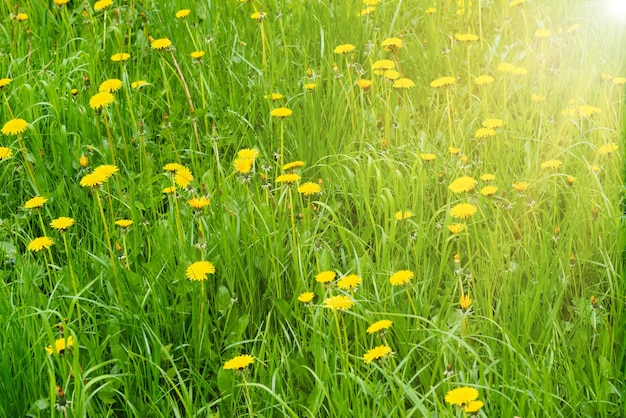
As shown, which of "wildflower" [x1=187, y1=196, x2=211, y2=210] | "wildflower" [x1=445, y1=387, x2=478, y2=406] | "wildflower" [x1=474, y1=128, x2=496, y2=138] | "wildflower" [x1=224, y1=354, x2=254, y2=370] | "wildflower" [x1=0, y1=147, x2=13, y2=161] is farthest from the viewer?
"wildflower" [x1=0, y1=147, x2=13, y2=161]

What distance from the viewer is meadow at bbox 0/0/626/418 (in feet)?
5.70

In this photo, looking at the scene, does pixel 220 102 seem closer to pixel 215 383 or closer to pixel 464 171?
pixel 464 171

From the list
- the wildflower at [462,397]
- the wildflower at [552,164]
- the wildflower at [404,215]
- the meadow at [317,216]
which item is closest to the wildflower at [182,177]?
the meadow at [317,216]

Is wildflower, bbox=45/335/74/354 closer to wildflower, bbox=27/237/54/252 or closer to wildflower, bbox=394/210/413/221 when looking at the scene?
wildflower, bbox=27/237/54/252

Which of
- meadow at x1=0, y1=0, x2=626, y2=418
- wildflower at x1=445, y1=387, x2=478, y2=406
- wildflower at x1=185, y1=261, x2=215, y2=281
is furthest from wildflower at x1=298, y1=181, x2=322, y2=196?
wildflower at x1=445, y1=387, x2=478, y2=406

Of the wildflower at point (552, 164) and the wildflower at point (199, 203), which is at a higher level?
the wildflower at point (199, 203)

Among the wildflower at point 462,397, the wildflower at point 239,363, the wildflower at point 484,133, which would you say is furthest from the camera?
the wildflower at point 484,133

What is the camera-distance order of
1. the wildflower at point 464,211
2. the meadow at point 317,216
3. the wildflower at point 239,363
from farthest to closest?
the wildflower at point 464,211 → the meadow at point 317,216 → the wildflower at point 239,363

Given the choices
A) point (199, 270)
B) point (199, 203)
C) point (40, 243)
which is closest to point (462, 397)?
point (199, 270)

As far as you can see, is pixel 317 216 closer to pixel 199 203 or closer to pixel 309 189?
pixel 309 189

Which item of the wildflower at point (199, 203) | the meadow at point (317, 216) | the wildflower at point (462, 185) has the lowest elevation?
the meadow at point (317, 216)

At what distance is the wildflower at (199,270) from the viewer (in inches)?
73.8

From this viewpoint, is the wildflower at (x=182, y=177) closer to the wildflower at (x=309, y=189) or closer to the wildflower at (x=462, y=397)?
the wildflower at (x=309, y=189)

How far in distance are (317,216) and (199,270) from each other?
55 cm
